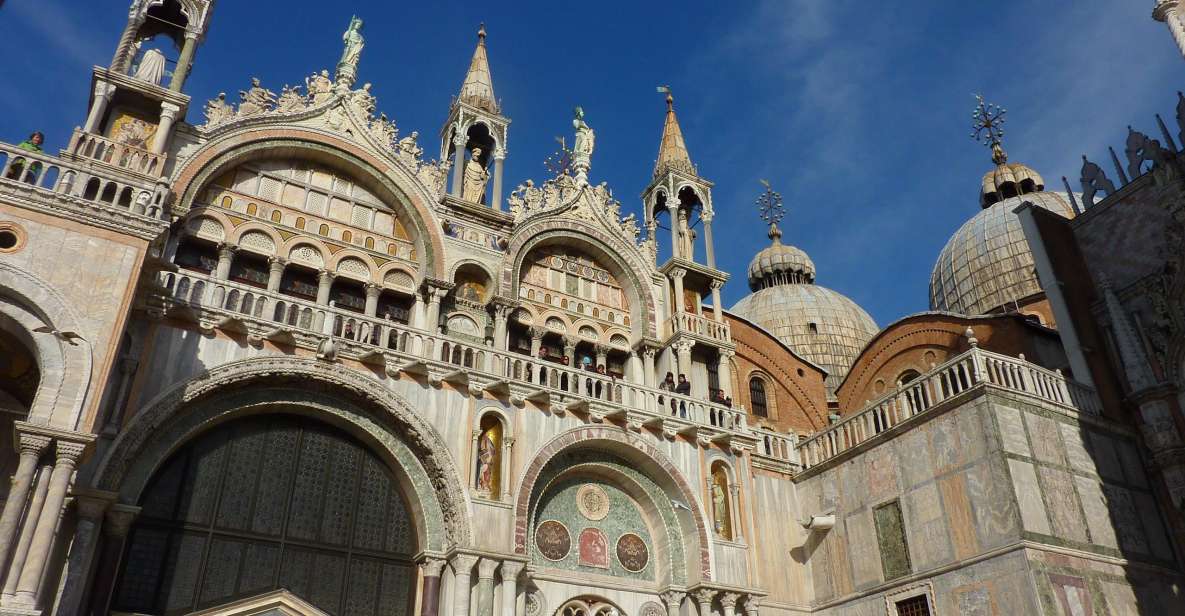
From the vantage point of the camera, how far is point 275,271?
1828cm

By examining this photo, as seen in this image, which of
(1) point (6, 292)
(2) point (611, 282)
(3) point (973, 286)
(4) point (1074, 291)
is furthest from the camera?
(3) point (973, 286)

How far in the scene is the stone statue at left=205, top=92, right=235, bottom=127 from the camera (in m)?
18.5

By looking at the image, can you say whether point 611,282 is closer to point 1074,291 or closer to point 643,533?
point 643,533

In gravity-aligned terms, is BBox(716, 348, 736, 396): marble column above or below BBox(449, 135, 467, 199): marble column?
below

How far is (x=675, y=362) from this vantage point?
71.4ft

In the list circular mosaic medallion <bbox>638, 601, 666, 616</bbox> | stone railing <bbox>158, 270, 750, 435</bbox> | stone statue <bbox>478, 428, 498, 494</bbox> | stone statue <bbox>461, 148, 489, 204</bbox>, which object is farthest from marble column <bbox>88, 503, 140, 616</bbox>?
stone statue <bbox>461, 148, 489, 204</bbox>

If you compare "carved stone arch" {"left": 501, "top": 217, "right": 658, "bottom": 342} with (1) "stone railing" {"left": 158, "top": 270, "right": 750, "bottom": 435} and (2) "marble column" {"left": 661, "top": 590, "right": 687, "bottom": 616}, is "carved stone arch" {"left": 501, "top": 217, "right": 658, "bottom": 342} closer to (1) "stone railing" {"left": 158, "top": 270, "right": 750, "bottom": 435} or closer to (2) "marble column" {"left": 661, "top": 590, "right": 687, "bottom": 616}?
(1) "stone railing" {"left": 158, "top": 270, "right": 750, "bottom": 435}

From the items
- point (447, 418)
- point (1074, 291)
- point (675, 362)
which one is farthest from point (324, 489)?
point (1074, 291)

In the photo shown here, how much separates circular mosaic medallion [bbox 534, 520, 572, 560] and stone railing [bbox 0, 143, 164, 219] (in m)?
8.84

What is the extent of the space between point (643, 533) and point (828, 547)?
3.96 m

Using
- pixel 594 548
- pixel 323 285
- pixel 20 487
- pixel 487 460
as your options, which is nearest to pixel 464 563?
pixel 487 460

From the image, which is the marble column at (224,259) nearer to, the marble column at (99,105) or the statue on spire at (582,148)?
the marble column at (99,105)

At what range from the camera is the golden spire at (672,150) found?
25688 mm

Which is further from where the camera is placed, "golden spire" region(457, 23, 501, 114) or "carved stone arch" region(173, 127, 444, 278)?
"golden spire" region(457, 23, 501, 114)
